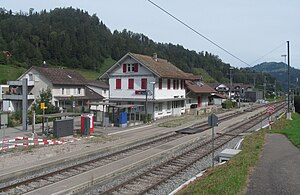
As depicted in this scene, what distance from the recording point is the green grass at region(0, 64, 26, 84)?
3291 inches

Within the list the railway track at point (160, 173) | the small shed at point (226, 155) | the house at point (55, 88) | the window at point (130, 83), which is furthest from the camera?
the house at point (55, 88)

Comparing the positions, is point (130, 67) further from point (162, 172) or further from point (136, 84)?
point (162, 172)

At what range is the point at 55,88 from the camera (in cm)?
4797

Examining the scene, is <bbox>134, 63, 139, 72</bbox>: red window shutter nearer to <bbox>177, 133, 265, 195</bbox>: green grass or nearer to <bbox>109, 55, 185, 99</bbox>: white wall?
<bbox>109, 55, 185, 99</bbox>: white wall

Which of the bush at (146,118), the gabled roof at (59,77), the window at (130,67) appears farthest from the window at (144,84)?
the gabled roof at (59,77)

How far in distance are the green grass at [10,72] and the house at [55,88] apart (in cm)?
3467

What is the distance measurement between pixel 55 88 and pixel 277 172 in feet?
135

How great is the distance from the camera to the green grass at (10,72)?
83.6 meters

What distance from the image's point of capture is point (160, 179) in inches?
514

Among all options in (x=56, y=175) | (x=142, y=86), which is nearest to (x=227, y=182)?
(x=56, y=175)

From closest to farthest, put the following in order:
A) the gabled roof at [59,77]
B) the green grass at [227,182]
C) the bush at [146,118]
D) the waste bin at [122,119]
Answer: the green grass at [227,182]
the waste bin at [122,119]
the bush at [146,118]
the gabled roof at [59,77]

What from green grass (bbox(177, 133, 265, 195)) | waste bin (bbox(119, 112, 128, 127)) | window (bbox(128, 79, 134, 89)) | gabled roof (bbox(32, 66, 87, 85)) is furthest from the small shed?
gabled roof (bbox(32, 66, 87, 85))

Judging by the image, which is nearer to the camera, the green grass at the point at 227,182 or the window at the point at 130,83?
the green grass at the point at 227,182

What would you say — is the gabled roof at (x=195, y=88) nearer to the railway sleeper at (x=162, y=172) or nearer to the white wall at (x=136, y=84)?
the white wall at (x=136, y=84)
